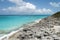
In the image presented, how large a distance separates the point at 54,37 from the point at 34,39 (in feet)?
2.14

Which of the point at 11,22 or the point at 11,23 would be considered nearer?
the point at 11,23

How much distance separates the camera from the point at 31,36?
647 centimetres

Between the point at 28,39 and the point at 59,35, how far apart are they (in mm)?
1078

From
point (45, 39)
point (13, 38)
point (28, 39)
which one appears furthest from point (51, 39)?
point (13, 38)

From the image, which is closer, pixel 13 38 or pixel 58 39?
pixel 58 39

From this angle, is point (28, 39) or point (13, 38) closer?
point (28, 39)

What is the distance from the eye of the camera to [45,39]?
600 centimetres

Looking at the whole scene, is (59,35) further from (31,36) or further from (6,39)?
(6,39)

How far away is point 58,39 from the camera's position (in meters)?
5.92

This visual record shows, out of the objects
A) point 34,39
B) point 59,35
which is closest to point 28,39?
point 34,39

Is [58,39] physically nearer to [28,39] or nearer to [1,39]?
[28,39]

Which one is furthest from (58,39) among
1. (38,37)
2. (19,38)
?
(19,38)

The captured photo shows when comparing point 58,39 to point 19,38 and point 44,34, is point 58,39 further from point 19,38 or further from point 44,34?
point 19,38

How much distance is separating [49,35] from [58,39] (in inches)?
23.6
